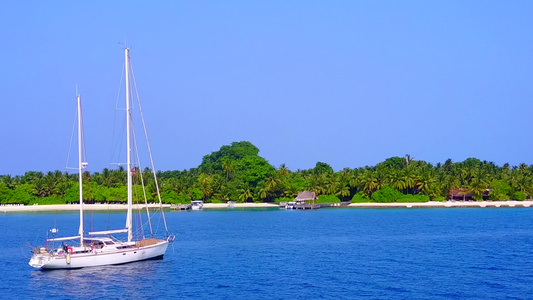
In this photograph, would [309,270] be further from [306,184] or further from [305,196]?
[306,184]

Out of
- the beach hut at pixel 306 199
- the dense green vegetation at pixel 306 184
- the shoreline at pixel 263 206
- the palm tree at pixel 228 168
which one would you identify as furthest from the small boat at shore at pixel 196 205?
the palm tree at pixel 228 168

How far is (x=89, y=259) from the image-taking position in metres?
43.6

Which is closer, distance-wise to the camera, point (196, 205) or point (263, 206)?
point (196, 205)

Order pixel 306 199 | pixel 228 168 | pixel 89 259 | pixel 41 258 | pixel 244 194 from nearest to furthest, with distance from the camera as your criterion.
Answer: pixel 41 258, pixel 89 259, pixel 306 199, pixel 244 194, pixel 228 168

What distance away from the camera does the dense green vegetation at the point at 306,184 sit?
135750mm

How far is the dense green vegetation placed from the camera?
445 feet

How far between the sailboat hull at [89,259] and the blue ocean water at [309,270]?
478 mm

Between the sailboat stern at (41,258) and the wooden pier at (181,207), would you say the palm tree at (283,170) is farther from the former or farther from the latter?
the sailboat stern at (41,258)

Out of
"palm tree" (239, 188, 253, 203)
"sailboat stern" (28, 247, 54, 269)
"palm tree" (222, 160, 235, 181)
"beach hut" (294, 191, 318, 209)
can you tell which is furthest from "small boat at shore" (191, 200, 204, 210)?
"sailboat stern" (28, 247, 54, 269)

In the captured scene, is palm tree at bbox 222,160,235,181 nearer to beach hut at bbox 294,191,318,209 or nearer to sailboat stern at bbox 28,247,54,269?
beach hut at bbox 294,191,318,209

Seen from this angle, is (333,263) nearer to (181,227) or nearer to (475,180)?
(181,227)

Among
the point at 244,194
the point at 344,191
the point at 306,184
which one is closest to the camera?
the point at 344,191

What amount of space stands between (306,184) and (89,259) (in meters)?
107

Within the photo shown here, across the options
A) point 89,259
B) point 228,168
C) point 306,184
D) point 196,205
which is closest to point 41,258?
point 89,259
